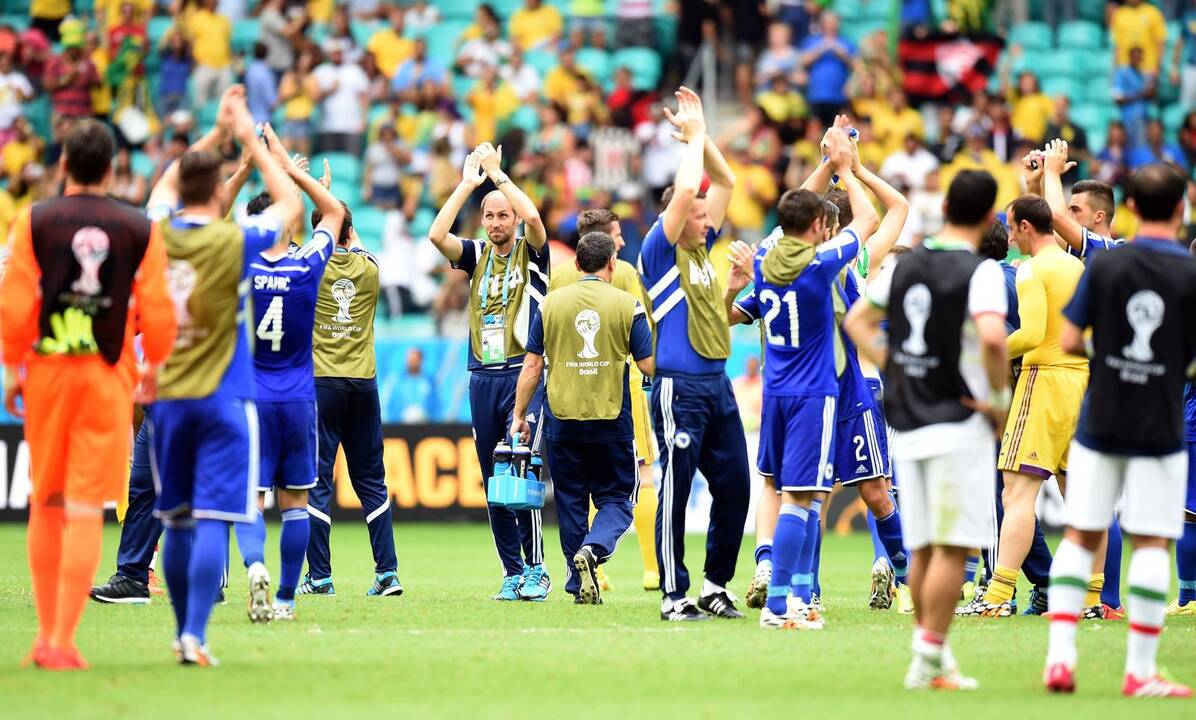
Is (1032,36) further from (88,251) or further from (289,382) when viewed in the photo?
(88,251)

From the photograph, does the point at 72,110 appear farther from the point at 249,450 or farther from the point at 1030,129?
the point at 249,450

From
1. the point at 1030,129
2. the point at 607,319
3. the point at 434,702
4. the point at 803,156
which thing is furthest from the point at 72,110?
the point at 434,702

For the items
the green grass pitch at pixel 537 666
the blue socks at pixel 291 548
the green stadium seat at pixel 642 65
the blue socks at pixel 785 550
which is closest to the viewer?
the green grass pitch at pixel 537 666

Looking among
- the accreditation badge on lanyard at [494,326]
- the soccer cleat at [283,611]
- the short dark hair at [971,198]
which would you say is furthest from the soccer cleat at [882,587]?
the short dark hair at [971,198]

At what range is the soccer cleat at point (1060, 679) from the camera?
25.1ft

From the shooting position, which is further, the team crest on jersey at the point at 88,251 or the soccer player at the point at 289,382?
the soccer player at the point at 289,382

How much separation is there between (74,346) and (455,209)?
455cm

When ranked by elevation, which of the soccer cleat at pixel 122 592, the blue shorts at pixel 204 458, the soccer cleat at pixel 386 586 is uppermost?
the blue shorts at pixel 204 458

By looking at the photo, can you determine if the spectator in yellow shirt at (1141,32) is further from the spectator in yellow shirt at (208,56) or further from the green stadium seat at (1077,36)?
the spectator in yellow shirt at (208,56)

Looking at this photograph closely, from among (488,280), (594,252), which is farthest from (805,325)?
(488,280)

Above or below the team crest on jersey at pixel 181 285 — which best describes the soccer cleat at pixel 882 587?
below

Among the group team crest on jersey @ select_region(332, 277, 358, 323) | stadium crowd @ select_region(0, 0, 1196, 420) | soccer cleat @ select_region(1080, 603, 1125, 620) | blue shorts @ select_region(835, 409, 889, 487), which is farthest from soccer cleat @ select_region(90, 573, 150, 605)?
stadium crowd @ select_region(0, 0, 1196, 420)

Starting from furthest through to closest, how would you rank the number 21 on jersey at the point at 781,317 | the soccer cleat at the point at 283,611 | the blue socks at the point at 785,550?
the soccer cleat at the point at 283,611, the number 21 on jersey at the point at 781,317, the blue socks at the point at 785,550

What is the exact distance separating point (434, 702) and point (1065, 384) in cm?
555
